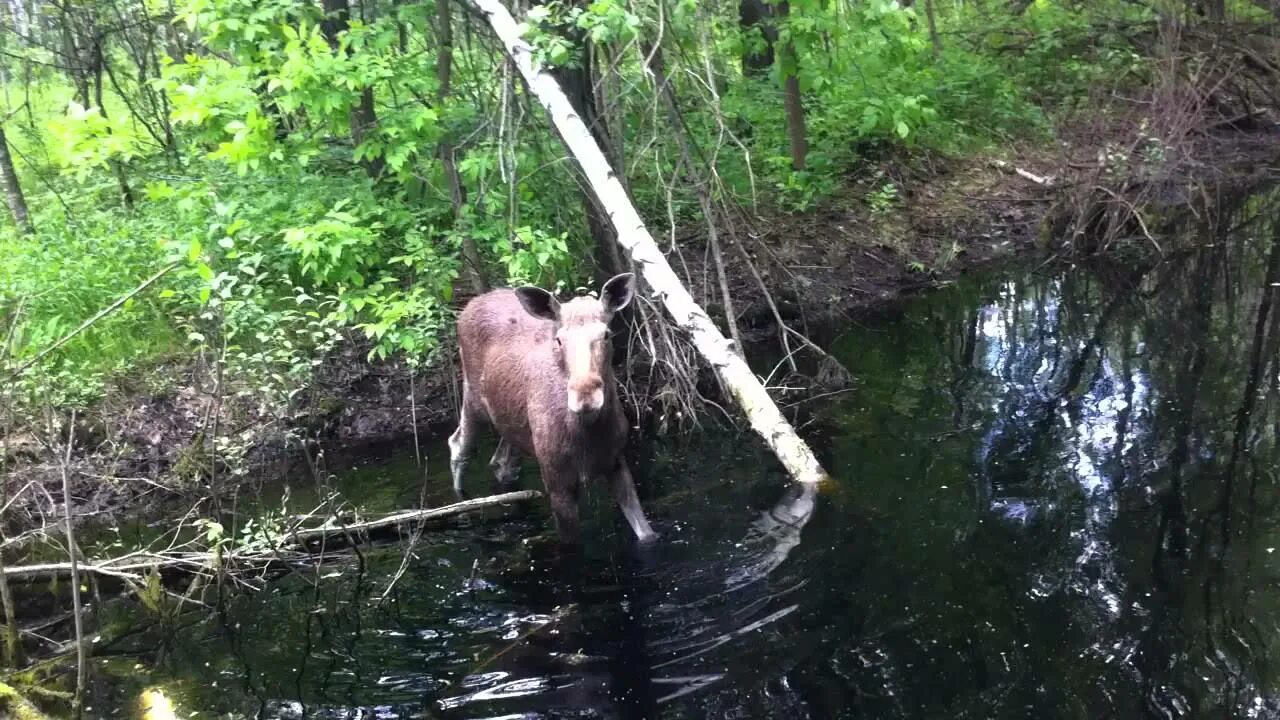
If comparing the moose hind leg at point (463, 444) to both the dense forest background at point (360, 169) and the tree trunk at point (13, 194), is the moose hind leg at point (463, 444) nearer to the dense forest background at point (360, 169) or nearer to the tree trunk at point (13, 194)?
the dense forest background at point (360, 169)

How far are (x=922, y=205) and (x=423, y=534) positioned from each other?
1026 cm

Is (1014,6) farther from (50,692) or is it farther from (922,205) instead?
(50,692)

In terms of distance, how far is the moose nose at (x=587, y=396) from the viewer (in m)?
5.42

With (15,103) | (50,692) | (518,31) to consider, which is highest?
(15,103)

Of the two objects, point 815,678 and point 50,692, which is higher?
point 50,692

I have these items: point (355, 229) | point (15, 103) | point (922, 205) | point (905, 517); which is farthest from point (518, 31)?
point (15, 103)

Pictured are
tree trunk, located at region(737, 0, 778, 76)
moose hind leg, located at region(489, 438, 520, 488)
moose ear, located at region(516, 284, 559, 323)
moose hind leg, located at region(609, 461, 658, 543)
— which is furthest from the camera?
tree trunk, located at region(737, 0, 778, 76)

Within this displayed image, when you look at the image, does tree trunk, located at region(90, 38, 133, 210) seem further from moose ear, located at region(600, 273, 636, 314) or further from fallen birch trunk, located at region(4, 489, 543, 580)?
moose ear, located at region(600, 273, 636, 314)

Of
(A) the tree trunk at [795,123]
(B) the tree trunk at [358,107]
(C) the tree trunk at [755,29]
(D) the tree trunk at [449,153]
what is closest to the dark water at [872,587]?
(D) the tree trunk at [449,153]

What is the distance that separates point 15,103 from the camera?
60.8ft

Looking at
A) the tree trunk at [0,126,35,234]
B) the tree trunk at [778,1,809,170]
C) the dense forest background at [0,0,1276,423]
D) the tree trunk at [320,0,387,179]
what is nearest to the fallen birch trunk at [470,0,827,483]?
the dense forest background at [0,0,1276,423]

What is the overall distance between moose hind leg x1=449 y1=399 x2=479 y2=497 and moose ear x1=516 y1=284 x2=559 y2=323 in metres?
2.35

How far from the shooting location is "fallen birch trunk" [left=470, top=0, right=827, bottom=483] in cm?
649

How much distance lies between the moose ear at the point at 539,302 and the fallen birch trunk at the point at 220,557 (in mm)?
1614
